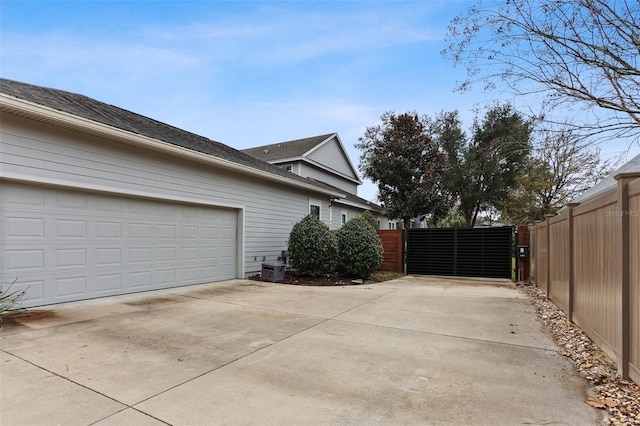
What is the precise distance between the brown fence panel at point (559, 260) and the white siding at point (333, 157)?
44.8ft

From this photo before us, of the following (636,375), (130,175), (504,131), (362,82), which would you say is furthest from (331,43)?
(504,131)

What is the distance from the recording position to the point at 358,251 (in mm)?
10469

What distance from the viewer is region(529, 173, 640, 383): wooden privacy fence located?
284 cm

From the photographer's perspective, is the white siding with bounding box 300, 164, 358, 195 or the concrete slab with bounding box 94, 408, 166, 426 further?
the white siding with bounding box 300, 164, 358, 195

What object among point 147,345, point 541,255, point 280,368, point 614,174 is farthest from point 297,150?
point 280,368

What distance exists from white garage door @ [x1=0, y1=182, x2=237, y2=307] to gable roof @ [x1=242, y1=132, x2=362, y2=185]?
32.7 feet

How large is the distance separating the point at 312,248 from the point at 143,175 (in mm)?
4780

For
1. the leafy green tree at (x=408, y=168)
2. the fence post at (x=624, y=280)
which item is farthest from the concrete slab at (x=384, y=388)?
the leafy green tree at (x=408, y=168)

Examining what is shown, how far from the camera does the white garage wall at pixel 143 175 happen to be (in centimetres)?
545

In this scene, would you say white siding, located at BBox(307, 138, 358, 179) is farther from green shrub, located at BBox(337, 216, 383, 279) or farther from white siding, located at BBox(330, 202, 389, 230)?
green shrub, located at BBox(337, 216, 383, 279)

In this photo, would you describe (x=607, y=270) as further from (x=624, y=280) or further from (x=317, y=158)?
(x=317, y=158)

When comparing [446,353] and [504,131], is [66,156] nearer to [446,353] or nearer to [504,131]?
[446,353]

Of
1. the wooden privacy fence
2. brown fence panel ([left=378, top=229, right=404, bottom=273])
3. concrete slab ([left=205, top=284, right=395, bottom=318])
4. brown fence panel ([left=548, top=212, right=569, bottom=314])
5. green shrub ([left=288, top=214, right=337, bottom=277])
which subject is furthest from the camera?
brown fence panel ([left=378, top=229, right=404, bottom=273])

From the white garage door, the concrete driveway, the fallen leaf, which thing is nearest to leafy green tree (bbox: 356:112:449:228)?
the white garage door
